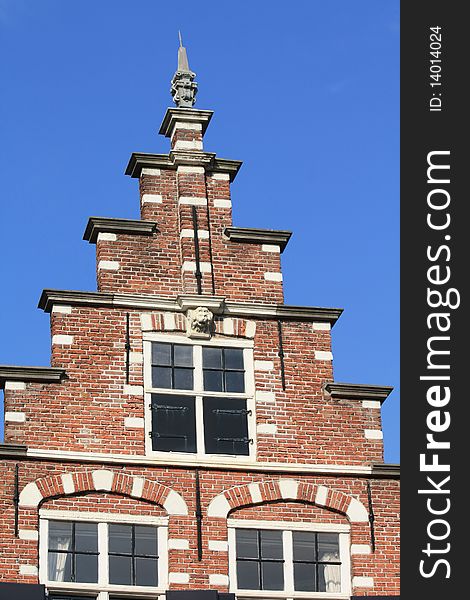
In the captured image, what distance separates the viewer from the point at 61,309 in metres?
20.8

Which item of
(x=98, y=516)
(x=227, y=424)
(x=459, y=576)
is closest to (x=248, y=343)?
(x=227, y=424)

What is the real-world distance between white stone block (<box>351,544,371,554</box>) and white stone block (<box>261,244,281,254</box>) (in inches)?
163

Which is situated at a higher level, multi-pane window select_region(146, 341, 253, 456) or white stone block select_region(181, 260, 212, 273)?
white stone block select_region(181, 260, 212, 273)

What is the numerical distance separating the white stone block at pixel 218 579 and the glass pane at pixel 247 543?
0.38m

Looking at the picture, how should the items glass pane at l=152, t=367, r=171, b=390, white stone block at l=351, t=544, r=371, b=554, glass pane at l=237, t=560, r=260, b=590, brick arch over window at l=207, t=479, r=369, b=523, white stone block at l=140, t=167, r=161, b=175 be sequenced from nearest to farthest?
1. glass pane at l=237, t=560, r=260, b=590
2. brick arch over window at l=207, t=479, r=369, b=523
3. white stone block at l=351, t=544, r=371, b=554
4. glass pane at l=152, t=367, r=171, b=390
5. white stone block at l=140, t=167, r=161, b=175

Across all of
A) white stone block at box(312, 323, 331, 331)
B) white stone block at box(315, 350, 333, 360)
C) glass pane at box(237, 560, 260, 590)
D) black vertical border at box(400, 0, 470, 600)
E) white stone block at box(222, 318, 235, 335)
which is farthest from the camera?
white stone block at box(312, 323, 331, 331)

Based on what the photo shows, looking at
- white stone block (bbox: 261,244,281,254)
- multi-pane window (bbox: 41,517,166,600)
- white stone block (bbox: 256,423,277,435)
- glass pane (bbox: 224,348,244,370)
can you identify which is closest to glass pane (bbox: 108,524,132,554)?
multi-pane window (bbox: 41,517,166,600)

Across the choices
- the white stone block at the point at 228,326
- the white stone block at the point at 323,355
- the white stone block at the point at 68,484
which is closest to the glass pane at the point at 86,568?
the white stone block at the point at 68,484

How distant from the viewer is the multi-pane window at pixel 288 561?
1986cm

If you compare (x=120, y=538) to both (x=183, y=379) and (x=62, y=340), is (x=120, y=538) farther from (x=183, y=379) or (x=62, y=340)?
(x=62, y=340)

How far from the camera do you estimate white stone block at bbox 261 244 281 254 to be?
2198 centimetres

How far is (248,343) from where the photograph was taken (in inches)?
836

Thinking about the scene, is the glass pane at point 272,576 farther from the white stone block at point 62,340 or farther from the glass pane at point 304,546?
the white stone block at point 62,340

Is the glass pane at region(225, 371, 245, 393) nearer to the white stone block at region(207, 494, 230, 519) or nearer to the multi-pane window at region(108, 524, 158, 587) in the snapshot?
the white stone block at region(207, 494, 230, 519)
